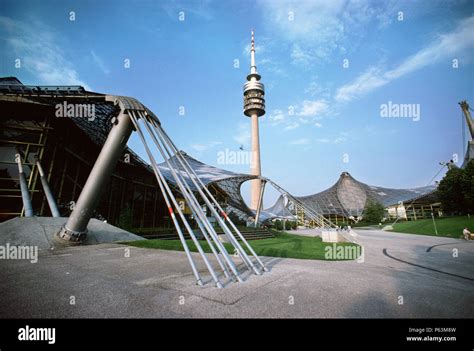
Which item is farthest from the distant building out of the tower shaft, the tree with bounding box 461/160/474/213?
the tree with bounding box 461/160/474/213

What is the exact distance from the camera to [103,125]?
72.3ft

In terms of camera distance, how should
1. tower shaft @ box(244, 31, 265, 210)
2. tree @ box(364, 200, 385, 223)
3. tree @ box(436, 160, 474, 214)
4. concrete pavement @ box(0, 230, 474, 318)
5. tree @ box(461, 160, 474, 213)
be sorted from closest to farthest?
concrete pavement @ box(0, 230, 474, 318) < tree @ box(461, 160, 474, 213) < tree @ box(436, 160, 474, 214) < tree @ box(364, 200, 385, 223) < tower shaft @ box(244, 31, 265, 210)

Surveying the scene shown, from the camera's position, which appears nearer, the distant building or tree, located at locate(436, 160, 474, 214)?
tree, located at locate(436, 160, 474, 214)

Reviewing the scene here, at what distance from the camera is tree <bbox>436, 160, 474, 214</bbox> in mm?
30498

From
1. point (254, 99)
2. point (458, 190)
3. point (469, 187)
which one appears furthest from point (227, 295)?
point (254, 99)

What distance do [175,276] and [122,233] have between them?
12.3 metres

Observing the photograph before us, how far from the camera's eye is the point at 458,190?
33.2m

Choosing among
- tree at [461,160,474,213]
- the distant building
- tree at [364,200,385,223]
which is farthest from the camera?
the distant building

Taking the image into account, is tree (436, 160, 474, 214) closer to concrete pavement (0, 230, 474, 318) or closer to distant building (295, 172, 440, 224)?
concrete pavement (0, 230, 474, 318)

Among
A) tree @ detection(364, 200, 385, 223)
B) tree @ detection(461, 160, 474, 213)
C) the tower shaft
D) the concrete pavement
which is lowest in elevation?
tree @ detection(364, 200, 385, 223)

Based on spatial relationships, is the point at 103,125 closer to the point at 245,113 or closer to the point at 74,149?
the point at 74,149

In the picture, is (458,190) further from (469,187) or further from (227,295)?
(227,295)
